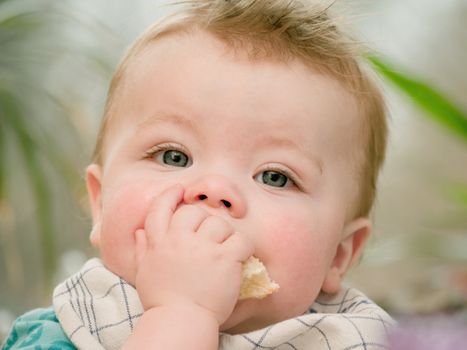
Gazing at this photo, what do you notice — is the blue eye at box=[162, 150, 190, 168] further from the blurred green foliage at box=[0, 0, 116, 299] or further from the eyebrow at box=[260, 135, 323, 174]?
the blurred green foliage at box=[0, 0, 116, 299]

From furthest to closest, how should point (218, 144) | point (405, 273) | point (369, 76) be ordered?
point (405, 273) < point (369, 76) < point (218, 144)

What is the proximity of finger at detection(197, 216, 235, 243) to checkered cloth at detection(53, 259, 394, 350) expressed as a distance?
0.14m

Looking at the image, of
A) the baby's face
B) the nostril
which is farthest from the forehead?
the nostril

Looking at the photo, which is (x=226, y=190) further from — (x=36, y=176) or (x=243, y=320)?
(x=36, y=176)

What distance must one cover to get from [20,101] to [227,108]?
1352 millimetres

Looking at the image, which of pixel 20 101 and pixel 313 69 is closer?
pixel 313 69

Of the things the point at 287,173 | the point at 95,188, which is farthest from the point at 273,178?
the point at 95,188

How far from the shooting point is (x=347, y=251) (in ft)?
4.33

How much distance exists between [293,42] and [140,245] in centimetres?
39

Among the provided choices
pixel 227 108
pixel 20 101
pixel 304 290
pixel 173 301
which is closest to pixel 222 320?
pixel 173 301

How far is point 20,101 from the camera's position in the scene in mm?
2307

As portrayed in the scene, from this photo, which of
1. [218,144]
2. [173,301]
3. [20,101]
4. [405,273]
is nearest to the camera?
[173,301]

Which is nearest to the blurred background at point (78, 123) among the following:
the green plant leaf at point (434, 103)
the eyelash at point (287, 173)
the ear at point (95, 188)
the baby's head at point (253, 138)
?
the green plant leaf at point (434, 103)

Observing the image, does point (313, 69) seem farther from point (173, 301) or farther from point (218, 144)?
point (173, 301)
